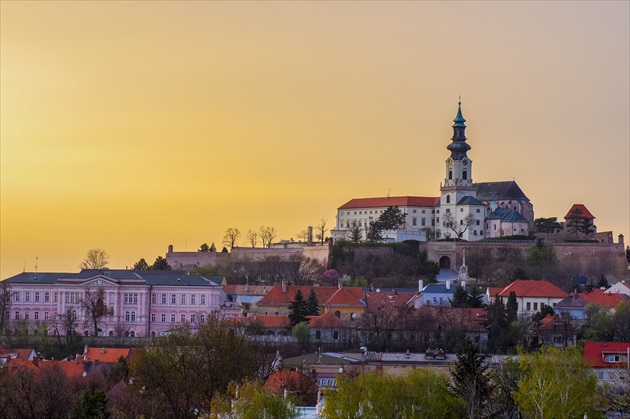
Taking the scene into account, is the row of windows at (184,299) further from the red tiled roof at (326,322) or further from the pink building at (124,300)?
the red tiled roof at (326,322)

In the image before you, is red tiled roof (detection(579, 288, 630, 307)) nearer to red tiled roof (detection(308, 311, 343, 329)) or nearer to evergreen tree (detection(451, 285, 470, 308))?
evergreen tree (detection(451, 285, 470, 308))

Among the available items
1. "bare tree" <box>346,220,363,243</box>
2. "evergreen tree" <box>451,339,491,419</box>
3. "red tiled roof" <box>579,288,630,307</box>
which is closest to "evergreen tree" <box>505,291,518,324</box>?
"red tiled roof" <box>579,288,630,307</box>

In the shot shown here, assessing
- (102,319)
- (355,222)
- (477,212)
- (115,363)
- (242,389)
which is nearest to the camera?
(242,389)

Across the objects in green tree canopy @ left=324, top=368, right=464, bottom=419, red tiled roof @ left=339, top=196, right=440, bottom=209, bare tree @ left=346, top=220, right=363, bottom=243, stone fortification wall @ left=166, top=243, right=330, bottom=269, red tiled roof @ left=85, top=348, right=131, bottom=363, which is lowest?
green tree canopy @ left=324, top=368, right=464, bottom=419

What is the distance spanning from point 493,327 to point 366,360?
1331cm

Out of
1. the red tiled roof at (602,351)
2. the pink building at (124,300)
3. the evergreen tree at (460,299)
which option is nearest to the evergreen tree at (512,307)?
the evergreen tree at (460,299)

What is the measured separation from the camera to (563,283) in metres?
114

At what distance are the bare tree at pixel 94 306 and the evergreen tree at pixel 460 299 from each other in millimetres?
19449

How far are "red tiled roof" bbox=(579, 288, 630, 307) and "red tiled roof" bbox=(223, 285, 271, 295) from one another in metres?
19.7

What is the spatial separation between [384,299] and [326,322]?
853cm

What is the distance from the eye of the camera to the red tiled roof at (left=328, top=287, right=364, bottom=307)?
9956 centimetres

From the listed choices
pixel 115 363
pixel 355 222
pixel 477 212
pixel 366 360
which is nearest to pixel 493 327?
pixel 366 360

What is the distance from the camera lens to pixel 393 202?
134 m

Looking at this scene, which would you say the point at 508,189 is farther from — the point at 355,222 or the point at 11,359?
the point at 11,359
